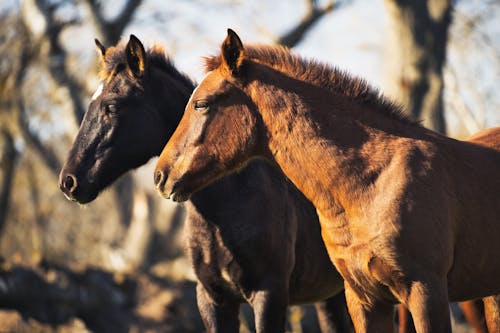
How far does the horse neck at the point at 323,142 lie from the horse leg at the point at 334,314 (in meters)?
2.88

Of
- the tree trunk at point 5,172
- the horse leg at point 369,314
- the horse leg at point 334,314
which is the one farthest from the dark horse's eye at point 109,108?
the tree trunk at point 5,172

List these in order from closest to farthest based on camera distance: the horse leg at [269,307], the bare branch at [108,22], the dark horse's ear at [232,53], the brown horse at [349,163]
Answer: the brown horse at [349,163]
the dark horse's ear at [232,53]
the horse leg at [269,307]
the bare branch at [108,22]

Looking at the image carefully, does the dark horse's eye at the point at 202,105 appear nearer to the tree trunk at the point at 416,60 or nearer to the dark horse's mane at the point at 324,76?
the dark horse's mane at the point at 324,76

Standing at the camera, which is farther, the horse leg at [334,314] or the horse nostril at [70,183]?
the horse leg at [334,314]

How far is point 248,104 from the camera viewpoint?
16.5 ft

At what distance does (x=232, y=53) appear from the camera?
502 cm

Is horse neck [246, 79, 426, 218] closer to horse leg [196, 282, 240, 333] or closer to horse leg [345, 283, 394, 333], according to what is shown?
horse leg [345, 283, 394, 333]

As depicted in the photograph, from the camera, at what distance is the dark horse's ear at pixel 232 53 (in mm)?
4945

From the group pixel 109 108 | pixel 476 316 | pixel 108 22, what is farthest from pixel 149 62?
pixel 108 22

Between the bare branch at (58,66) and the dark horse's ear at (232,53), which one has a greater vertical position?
the dark horse's ear at (232,53)

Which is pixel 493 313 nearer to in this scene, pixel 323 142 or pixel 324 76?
pixel 323 142

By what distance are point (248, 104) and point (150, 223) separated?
13.8 metres

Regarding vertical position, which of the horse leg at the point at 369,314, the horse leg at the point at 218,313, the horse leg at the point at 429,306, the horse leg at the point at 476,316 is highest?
the horse leg at the point at 429,306

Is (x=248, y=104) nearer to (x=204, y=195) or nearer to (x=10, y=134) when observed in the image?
(x=204, y=195)
